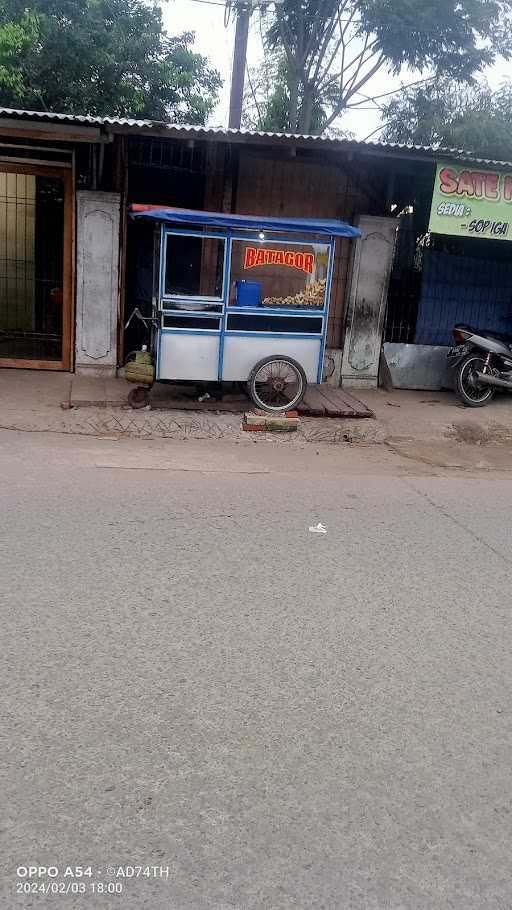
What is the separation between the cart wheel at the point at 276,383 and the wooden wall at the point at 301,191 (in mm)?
2514

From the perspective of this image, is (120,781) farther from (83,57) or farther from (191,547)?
(83,57)

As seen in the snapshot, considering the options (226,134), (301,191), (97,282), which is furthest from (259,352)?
(301,191)

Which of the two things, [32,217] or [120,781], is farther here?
[32,217]

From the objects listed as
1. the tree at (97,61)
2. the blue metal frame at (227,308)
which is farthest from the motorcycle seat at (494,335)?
the tree at (97,61)

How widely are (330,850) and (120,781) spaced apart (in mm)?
774

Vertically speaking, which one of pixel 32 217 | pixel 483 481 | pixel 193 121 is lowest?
pixel 483 481

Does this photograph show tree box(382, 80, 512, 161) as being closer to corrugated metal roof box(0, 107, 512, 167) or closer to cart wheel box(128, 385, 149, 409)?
corrugated metal roof box(0, 107, 512, 167)

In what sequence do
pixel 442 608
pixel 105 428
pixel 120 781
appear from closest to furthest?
pixel 120 781
pixel 442 608
pixel 105 428

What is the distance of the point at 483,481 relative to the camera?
741 centimetres

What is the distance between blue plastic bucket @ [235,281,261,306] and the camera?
28.9 ft

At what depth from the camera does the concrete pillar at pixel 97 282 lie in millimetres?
10164

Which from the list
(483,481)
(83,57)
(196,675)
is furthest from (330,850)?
(83,57)

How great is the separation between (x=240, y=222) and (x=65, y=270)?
3.27 metres

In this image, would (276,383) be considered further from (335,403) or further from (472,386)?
(472,386)
